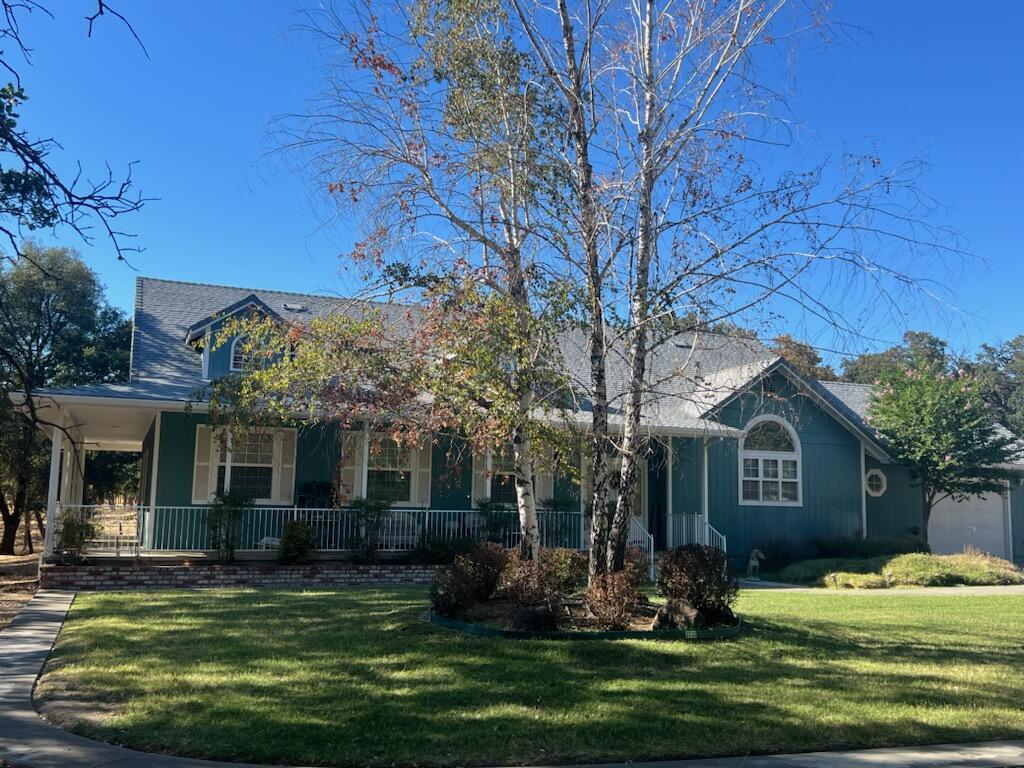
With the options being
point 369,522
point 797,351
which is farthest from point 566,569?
point 369,522

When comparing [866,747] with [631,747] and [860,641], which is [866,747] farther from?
[860,641]

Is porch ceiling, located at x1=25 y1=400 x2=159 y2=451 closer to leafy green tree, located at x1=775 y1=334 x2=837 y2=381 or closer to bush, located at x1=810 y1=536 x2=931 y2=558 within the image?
leafy green tree, located at x1=775 y1=334 x2=837 y2=381

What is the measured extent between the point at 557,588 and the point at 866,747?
4965 millimetres

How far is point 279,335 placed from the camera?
416 inches

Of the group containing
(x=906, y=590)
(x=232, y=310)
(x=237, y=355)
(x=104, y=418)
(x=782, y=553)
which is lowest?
(x=906, y=590)

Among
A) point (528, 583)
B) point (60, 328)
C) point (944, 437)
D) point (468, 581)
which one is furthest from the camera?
point (60, 328)

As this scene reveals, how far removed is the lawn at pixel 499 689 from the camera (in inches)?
232

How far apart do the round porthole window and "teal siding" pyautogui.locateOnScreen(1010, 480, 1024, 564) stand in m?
4.38

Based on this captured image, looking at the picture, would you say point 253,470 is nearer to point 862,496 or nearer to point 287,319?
point 287,319

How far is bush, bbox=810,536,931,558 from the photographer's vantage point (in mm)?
19500

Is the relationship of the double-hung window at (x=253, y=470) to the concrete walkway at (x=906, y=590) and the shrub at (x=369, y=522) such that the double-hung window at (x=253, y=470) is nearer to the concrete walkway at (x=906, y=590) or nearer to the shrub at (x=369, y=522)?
the shrub at (x=369, y=522)

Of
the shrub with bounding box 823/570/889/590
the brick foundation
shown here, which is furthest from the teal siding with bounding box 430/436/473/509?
the shrub with bounding box 823/570/889/590

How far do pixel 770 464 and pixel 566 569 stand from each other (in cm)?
1062

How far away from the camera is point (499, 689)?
7.14 m
